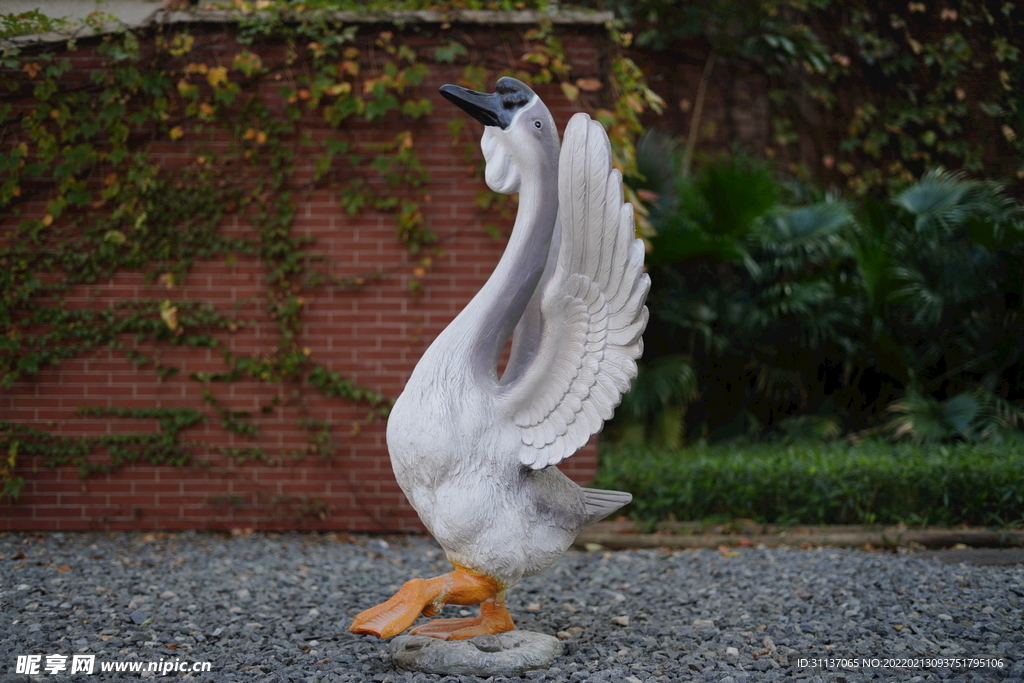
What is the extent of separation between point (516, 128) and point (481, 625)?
5.80ft

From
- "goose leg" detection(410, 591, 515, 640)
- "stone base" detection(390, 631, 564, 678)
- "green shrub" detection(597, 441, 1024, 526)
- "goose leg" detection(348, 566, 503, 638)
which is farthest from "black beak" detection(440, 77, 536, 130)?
"green shrub" detection(597, 441, 1024, 526)

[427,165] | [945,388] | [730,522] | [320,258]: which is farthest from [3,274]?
[945,388]

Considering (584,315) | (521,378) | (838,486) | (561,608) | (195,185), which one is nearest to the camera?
(584,315)

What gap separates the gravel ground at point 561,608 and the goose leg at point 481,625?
7.2 inches

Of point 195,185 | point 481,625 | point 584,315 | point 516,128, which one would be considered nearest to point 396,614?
point 481,625

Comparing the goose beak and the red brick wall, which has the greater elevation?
the goose beak

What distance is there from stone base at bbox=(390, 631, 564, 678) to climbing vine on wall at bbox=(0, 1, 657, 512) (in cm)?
234

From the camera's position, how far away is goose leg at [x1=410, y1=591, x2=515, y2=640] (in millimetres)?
2887

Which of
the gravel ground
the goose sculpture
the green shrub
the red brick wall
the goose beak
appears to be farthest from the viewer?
the red brick wall

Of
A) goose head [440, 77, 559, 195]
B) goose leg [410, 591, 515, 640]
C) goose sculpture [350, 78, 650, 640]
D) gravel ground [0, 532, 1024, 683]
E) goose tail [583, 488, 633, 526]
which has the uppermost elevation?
goose head [440, 77, 559, 195]

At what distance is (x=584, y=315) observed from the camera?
2.74m

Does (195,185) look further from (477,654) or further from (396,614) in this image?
(477,654)

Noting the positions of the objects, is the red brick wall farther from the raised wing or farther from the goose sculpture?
the raised wing

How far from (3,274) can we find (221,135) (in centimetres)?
154
